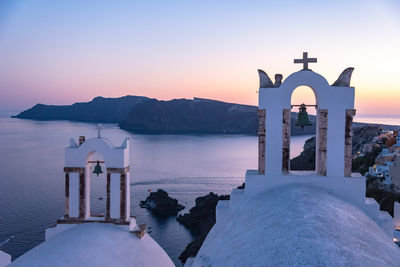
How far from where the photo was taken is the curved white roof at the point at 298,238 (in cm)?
398

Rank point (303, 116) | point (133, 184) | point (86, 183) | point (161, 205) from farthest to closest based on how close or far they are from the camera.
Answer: point (133, 184) < point (161, 205) < point (86, 183) < point (303, 116)

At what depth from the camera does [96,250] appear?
7086 millimetres

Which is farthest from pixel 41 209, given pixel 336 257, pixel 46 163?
pixel 336 257

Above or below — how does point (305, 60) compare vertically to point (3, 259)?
above

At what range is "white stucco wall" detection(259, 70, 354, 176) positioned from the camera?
7832 mm

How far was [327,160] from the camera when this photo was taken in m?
7.85

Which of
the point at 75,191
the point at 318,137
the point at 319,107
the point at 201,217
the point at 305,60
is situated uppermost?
the point at 305,60

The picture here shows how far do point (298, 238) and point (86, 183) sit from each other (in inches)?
233

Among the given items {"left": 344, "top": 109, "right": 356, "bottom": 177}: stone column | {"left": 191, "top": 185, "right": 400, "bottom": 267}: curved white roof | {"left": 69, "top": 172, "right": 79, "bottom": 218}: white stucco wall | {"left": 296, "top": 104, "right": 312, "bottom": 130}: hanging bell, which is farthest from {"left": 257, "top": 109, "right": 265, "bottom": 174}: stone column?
{"left": 69, "top": 172, "right": 79, "bottom": 218}: white stucco wall

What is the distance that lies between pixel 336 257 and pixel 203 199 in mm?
39105

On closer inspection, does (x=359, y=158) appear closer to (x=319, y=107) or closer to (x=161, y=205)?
(x=161, y=205)

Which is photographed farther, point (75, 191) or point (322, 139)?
point (75, 191)

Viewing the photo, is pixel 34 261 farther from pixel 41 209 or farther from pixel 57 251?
pixel 41 209

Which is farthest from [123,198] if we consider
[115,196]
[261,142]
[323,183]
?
[323,183]
